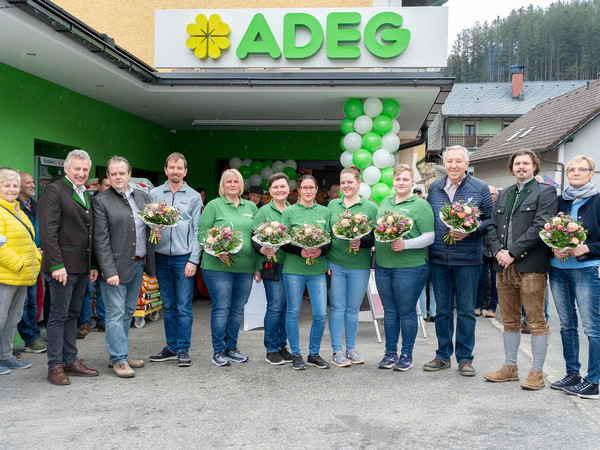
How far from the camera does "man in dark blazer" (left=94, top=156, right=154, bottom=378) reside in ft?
18.5

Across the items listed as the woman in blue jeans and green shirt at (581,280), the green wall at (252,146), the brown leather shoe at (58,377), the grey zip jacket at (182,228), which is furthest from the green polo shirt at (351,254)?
the green wall at (252,146)

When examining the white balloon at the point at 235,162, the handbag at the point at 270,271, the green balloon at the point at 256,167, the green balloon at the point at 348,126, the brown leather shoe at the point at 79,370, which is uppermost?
the green balloon at the point at 348,126

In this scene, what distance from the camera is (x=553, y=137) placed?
2481 centimetres

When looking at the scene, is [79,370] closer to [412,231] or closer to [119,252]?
[119,252]

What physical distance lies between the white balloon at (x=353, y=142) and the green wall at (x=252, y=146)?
5.02 m

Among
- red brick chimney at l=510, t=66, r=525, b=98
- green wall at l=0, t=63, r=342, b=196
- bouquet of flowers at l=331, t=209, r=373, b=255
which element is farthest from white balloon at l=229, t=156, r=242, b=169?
red brick chimney at l=510, t=66, r=525, b=98

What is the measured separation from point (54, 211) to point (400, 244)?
131 inches

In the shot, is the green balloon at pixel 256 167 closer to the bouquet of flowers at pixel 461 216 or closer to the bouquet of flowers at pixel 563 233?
the bouquet of flowers at pixel 461 216

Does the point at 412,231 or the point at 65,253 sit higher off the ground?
the point at 412,231

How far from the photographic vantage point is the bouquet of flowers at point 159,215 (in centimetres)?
576

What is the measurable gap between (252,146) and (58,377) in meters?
10.1

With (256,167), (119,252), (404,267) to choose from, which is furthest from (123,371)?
(256,167)

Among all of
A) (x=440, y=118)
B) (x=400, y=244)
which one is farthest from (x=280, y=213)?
(x=440, y=118)

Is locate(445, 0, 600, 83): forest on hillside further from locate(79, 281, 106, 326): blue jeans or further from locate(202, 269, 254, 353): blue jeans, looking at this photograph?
locate(202, 269, 254, 353): blue jeans
